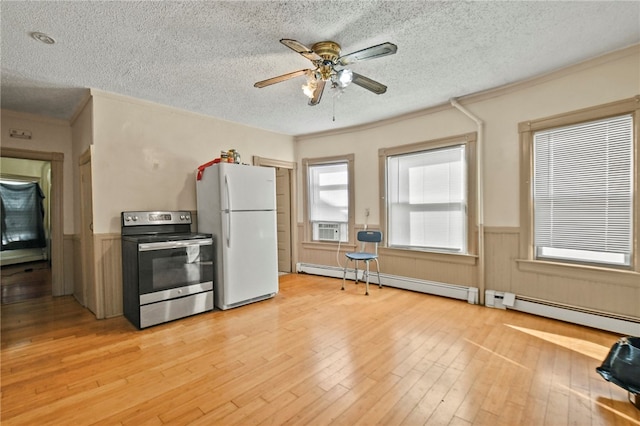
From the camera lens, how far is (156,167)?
140 inches

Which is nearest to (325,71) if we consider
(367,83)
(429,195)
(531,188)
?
(367,83)

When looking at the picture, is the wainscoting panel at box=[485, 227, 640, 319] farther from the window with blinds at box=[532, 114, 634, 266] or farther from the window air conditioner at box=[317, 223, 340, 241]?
the window air conditioner at box=[317, 223, 340, 241]

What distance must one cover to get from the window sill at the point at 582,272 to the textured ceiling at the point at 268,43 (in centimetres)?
196

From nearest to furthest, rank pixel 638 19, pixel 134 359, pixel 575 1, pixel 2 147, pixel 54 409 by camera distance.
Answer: pixel 54 409 < pixel 575 1 < pixel 638 19 < pixel 134 359 < pixel 2 147

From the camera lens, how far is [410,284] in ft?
13.5

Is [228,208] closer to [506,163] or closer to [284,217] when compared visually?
[284,217]

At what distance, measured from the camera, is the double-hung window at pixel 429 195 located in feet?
12.1

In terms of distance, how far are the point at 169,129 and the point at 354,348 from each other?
11.0ft

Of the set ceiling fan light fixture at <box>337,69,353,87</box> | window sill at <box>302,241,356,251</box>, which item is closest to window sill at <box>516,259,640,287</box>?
window sill at <box>302,241,356,251</box>

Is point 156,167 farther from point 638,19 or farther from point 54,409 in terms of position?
point 638,19

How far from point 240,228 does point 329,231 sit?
196 centimetres

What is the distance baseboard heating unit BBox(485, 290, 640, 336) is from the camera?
2.60m

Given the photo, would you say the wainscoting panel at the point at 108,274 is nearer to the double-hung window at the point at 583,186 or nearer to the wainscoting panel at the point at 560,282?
the wainscoting panel at the point at 560,282

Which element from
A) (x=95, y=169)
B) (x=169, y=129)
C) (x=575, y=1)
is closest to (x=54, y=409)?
(x=95, y=169)
